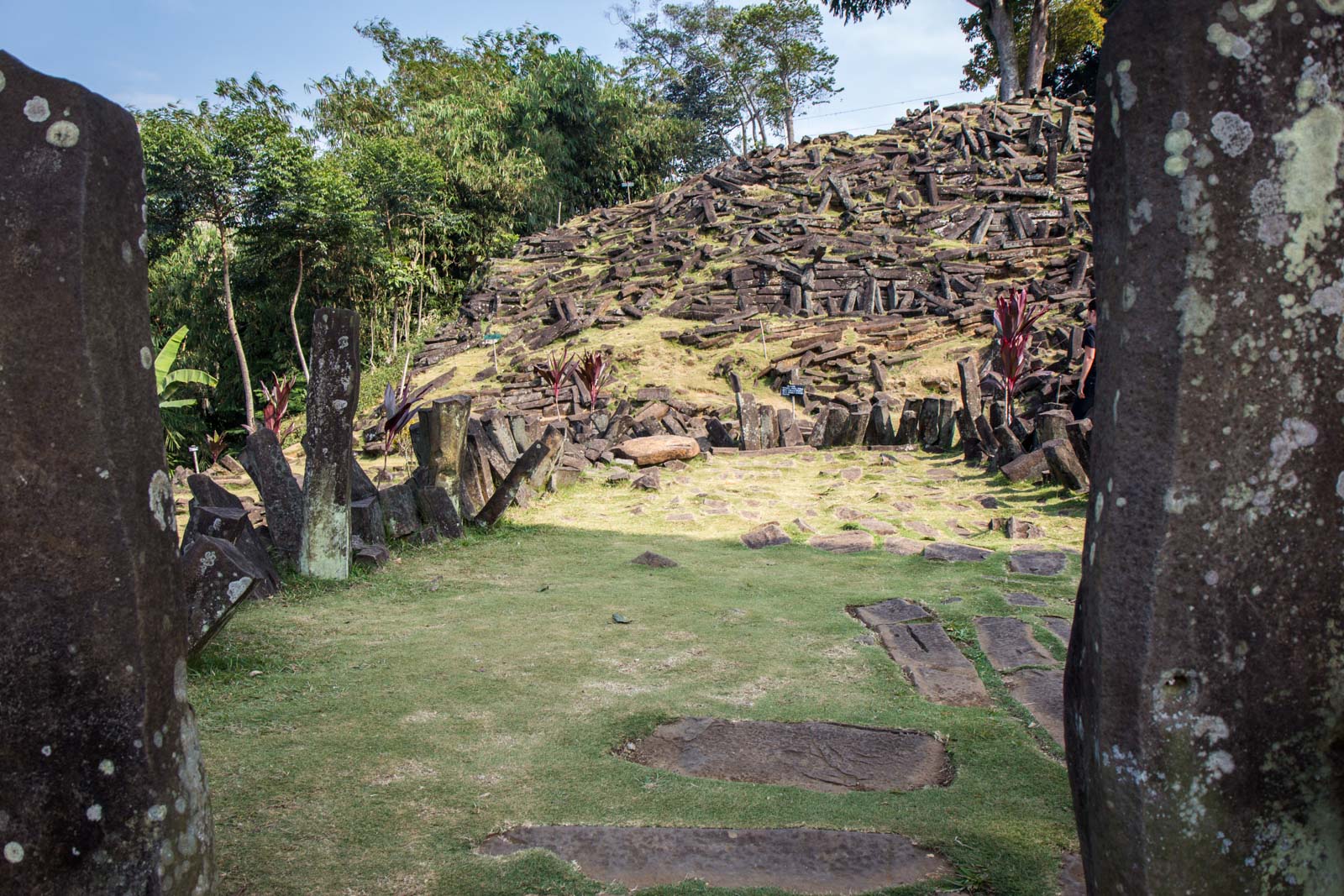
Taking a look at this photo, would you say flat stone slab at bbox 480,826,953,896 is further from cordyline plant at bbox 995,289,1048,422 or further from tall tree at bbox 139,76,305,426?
tall tree at bbox 139,76,305,426

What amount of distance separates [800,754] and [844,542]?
3.80 metres

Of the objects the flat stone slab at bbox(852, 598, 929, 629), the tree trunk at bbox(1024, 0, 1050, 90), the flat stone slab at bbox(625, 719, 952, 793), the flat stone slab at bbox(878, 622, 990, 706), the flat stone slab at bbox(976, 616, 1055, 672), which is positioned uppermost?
the tree trunk at bbox(1024, 0, 1050, 90)

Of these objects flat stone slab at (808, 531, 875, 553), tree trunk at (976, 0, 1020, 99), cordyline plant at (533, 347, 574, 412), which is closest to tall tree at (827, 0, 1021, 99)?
tree trunk at (976, 0, 1020, 99)

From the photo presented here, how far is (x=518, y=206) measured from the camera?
28.7 m

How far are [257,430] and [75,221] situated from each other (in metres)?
4.04

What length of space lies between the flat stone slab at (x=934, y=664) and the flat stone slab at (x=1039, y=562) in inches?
58.0

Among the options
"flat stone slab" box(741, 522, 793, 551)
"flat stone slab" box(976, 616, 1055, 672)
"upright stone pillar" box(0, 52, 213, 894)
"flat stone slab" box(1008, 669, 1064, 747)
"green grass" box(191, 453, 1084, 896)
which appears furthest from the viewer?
"flat stone slab" box(741, 522, 793, 551)

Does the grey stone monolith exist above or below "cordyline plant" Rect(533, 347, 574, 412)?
below

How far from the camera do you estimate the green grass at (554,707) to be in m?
2.50

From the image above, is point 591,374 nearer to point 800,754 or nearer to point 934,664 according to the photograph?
point 934,664

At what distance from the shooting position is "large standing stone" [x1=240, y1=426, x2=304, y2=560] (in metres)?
5.51

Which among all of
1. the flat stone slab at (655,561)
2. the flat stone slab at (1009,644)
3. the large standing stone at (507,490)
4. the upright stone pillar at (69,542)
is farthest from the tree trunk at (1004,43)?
the upright stone pillar at (69,542)

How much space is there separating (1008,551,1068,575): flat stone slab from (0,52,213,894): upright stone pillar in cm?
522

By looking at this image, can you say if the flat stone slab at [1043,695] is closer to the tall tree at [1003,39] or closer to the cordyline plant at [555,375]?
the cordyline plant at [555,375]
